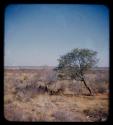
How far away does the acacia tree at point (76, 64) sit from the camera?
1871 millimetres

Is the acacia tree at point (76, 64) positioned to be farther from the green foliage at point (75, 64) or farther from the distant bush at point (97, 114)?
the distant bush at point (97, 114)

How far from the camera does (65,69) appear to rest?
74.0 inches

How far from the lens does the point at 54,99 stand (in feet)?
6.10

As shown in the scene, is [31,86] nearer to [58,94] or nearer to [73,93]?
[58,94]

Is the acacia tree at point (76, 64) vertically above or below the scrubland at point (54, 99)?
above

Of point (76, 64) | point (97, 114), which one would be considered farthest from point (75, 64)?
point (97, 114)

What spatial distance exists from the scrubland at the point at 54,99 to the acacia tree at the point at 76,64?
5 centimetres

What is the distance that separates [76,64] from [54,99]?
379 millimetres

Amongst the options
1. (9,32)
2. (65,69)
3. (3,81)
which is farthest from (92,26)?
(3,81)

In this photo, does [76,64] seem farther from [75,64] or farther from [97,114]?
[97,114]

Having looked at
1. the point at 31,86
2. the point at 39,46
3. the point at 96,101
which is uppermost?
the point at 39,46

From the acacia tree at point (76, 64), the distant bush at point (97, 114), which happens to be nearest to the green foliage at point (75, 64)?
the acacia tree at point (76, 64)

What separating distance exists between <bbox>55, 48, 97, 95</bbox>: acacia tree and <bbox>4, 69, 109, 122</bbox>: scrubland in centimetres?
5
